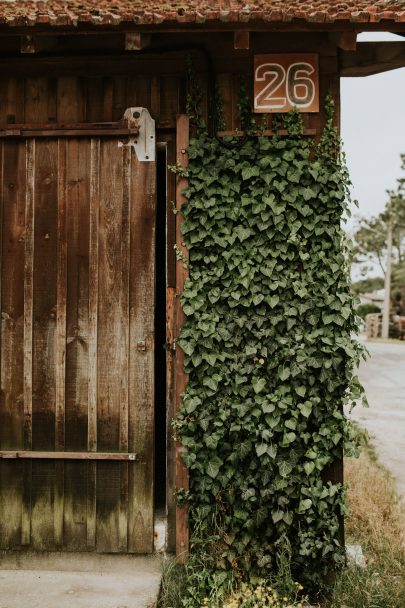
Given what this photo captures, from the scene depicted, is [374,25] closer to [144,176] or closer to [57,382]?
[144,176]

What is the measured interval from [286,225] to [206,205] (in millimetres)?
593

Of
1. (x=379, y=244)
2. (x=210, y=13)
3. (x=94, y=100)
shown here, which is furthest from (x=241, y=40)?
(x=379, y=244)

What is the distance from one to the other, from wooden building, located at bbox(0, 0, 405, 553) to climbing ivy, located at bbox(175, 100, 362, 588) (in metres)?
0.24

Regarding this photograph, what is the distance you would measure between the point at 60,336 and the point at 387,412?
805cm

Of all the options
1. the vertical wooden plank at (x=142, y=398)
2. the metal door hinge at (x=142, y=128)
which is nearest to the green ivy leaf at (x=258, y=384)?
the vertical wooden plank at (x=142, y=398)

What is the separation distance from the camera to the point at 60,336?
13.7ft

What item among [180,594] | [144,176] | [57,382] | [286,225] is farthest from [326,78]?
[180,594]

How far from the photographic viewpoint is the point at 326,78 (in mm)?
4121

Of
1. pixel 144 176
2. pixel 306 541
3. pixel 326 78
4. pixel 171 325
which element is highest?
pixel 326 78

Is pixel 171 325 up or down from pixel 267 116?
down

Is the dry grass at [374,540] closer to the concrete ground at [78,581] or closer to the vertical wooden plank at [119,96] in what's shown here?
the concrete ground at [78,581]

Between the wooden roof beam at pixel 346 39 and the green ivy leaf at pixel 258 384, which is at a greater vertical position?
the wooden roof beam at pixel 346 39

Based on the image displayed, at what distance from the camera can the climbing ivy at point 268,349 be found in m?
3.93

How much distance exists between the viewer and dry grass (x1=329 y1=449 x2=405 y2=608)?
378cm
